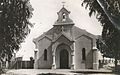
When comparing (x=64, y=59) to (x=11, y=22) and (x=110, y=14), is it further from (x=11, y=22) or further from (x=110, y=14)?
(x=110, y=14)

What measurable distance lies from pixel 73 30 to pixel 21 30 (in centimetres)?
2198

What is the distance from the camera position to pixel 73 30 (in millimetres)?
45281

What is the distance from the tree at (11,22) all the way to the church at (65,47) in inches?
805

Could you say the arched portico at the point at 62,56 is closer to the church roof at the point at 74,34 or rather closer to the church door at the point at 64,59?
the church door at the point at 64,59

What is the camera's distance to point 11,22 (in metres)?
22.5

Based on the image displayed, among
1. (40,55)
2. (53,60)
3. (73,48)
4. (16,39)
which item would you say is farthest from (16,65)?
(16,39)

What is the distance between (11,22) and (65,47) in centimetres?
2286

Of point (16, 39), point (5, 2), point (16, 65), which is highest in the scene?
point (5, 2)

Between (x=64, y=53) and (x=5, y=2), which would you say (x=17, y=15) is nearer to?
(x=5, y=2)

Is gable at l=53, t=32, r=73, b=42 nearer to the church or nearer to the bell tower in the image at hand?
the church

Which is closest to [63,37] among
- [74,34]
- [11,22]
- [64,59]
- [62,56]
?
[74,34]

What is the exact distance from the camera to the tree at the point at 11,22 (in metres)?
22.0

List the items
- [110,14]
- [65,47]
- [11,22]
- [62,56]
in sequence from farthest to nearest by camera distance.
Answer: [62,56]
[65,47]
[11,22]
[110,14]

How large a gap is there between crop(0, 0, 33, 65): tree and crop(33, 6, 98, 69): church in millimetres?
20435
